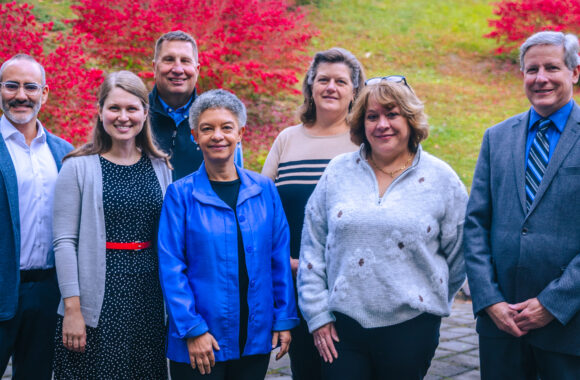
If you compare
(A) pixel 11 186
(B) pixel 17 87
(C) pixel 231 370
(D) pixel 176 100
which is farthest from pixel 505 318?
(B) pixel 17 87

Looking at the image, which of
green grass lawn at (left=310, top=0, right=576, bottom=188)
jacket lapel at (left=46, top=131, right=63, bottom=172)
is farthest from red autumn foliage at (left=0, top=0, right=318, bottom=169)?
jacket lapel at (left=46, top=131, right=63, bottom=172)

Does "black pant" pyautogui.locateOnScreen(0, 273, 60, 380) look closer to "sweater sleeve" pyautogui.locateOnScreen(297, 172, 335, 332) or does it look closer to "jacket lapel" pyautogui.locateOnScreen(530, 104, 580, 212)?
"sweater sleeve" pyautogui.locateOnScreen(297, 172, 335, 332)

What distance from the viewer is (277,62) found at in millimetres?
10227

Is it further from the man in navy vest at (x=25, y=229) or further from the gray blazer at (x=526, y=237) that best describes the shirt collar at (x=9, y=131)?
the gray blazer at (x=526, y=237)

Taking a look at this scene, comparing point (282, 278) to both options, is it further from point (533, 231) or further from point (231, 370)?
point (533, 231)

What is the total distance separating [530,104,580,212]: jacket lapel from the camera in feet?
7.81

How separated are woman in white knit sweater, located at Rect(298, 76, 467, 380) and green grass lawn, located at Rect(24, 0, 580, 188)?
796 cm

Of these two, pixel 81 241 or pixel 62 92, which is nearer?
pixel 81 241

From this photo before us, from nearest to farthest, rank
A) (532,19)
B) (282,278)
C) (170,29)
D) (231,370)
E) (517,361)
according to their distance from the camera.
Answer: (517,361), (231,370), (282,278), (170,29), (532,19)

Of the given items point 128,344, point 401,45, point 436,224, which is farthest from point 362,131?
point 401,45

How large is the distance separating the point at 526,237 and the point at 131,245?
6.15 ft

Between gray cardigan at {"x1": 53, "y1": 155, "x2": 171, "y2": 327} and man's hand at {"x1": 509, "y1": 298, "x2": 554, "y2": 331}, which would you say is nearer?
man's hand at {"x1": 509, "y1": 298, "x2": 554, "y2": 331}

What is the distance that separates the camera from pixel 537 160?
2494 millimetres

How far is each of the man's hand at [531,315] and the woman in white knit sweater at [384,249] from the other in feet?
0.99
